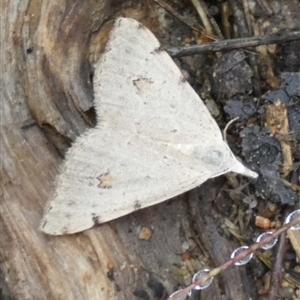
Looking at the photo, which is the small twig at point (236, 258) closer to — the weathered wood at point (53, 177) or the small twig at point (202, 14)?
the weathered wood at point (53, 177)

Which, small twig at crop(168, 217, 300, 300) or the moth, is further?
the moth

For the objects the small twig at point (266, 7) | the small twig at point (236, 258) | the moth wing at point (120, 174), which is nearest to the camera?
the small twig at point (236, 258)

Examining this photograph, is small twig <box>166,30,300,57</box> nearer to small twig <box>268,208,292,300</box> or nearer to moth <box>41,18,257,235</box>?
moth <box>41,18,257,235</box>

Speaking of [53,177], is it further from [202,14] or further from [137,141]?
[202,14]

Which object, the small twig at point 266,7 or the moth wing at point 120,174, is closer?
the moth wing at point 120,174

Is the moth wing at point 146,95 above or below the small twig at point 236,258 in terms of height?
above

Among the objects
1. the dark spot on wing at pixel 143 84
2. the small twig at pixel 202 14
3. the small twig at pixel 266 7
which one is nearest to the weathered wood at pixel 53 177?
the dark spot on wing at pixel 143 84

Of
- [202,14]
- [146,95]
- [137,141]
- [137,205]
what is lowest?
[137,205]

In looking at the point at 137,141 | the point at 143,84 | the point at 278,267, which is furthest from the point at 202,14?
the point at 278,267

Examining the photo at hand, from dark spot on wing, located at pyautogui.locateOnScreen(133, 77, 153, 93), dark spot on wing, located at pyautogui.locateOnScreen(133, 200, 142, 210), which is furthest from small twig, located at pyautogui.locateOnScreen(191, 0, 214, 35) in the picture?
dark spot on wing, located at pyautogui.locateOnScreen(133, 200, 142, 210)
